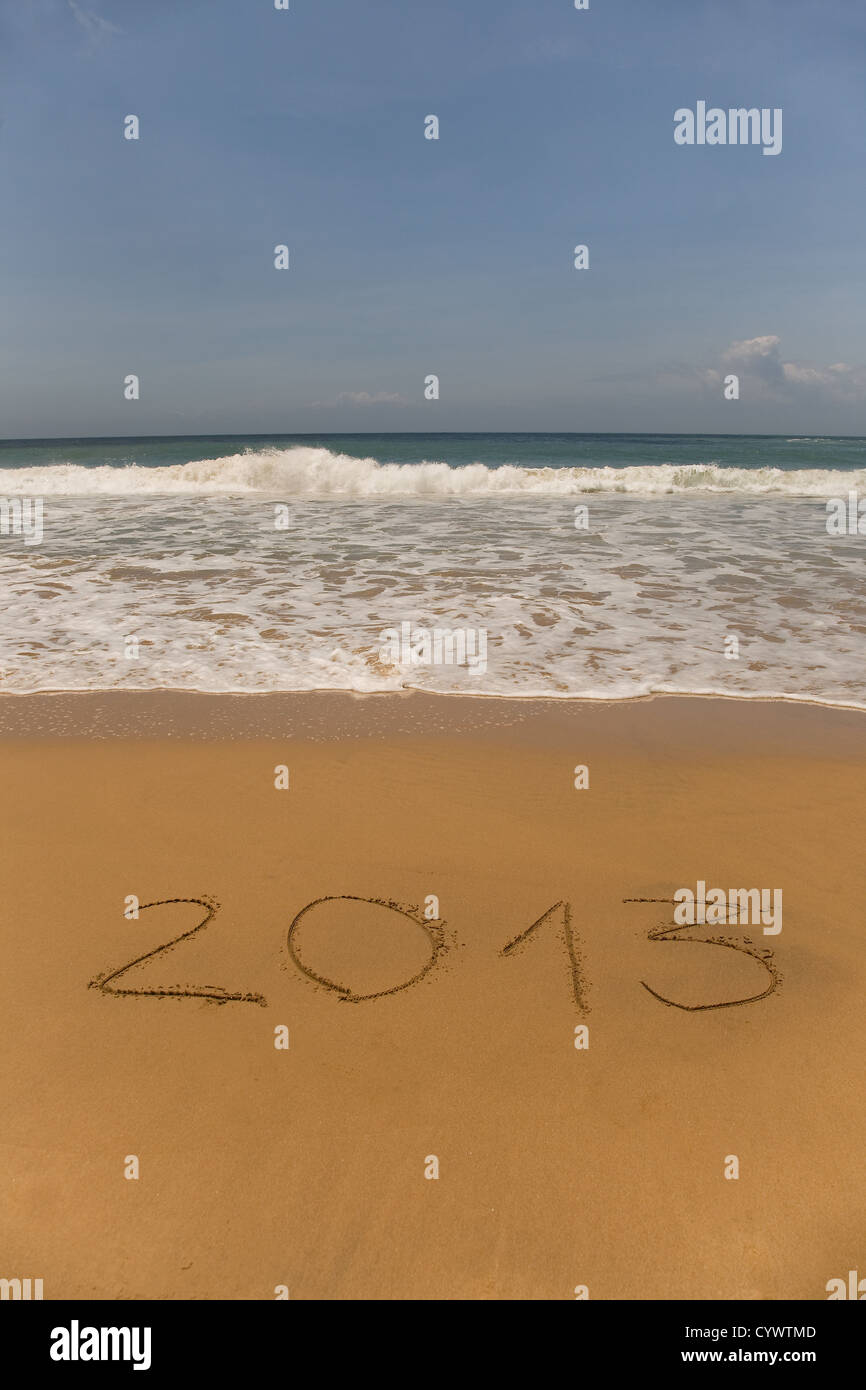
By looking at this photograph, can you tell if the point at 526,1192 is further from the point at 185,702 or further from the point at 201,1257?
the point at 185,702

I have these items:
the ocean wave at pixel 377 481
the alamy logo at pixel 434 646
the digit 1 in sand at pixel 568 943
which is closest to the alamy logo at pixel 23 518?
the ocean wave at pixel 377 481

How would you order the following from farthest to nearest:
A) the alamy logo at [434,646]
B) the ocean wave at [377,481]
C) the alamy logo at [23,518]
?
1. the ocean wave at [377,481]
2. the alamy logo at [23,518]
3. the alamy logo at [434,646]

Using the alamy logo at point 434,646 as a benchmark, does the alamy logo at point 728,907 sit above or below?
below

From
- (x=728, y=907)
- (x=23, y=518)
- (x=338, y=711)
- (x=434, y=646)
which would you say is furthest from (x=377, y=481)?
(x=728, y=907)

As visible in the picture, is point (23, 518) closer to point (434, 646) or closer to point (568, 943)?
point (434, 646)
